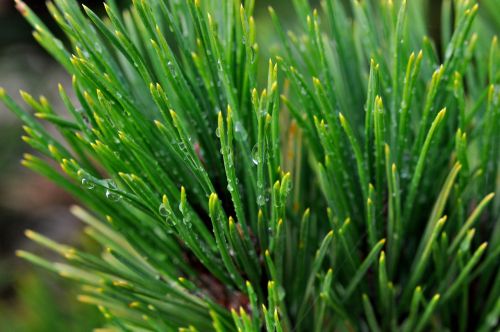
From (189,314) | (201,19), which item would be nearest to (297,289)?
(189,314)

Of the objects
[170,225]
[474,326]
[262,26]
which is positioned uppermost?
[262,26]

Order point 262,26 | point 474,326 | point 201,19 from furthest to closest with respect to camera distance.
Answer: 1. point 262,26
2. point 474,326
3. point 201,19

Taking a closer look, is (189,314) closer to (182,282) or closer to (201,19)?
(182,282)

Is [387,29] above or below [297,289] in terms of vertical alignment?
above

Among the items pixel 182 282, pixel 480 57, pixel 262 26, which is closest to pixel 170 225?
pixel 182 282

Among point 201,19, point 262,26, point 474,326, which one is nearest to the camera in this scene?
point 201,19

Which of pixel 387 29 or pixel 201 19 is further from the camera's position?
pixel 387 29
